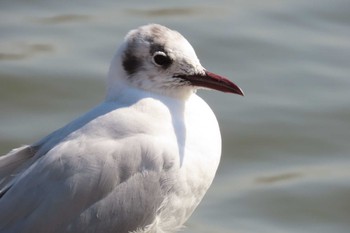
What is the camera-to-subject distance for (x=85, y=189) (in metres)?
5.73

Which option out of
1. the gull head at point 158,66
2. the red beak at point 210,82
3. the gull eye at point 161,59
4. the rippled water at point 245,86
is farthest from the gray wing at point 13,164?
the rippled water at point 245,86

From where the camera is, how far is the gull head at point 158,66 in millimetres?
5883

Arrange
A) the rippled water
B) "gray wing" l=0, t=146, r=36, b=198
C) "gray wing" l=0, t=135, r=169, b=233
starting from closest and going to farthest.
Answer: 1. "gray wing" l=0, t=135, r=169, b=233
2. "gray wing" l=0, t=146, r=36, b=198
3. the rippled water

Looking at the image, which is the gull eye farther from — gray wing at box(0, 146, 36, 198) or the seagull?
gray wing at box(0, 146, 36, 198)

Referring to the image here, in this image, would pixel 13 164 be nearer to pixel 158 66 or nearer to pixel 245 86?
pixel 158 66

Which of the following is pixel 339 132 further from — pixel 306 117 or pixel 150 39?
pixel 150 39

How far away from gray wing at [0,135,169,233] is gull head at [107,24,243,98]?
311mm

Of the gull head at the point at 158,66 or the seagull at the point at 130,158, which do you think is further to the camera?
the gull head at the point at 158,66

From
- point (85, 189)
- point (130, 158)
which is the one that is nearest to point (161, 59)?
point (130, 158)

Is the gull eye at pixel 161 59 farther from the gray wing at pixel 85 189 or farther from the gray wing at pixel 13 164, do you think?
the gray wing at pixel 13 164

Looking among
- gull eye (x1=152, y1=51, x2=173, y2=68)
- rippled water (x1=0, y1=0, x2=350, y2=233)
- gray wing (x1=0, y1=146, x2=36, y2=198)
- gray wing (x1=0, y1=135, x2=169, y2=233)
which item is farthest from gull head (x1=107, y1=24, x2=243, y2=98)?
rippled water (x1=0, y1=0, x2=350, y2=233)

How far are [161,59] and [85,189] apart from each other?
702mm

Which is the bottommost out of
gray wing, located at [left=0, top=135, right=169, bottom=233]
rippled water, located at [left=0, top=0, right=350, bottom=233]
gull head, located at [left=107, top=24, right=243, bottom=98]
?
gray wing, located at [left=0, top=135, right=169, bottom=233]

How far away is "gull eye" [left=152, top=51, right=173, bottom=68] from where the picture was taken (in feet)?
19.3
